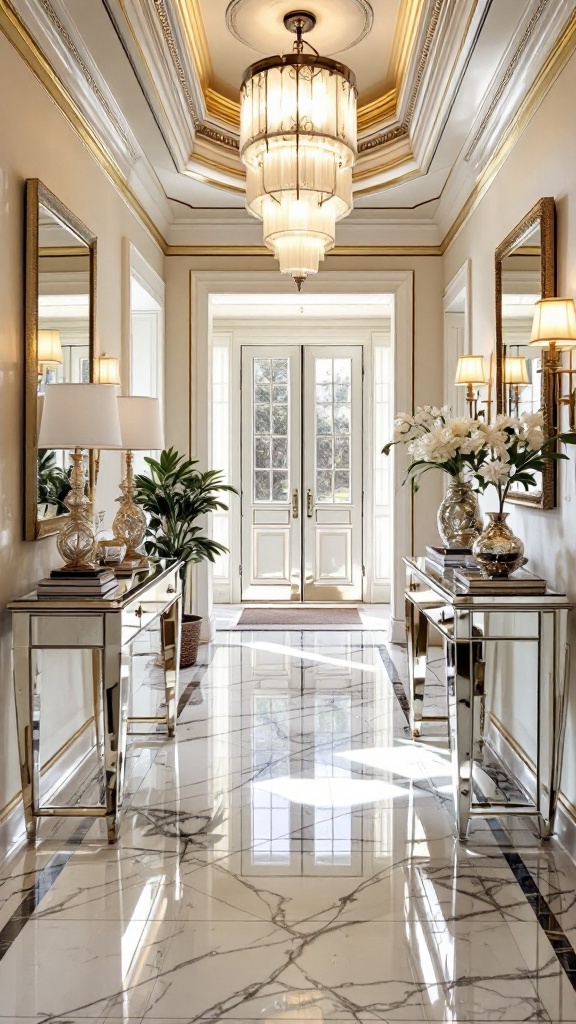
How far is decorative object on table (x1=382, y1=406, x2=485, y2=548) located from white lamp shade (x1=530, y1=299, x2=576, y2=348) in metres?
0.50

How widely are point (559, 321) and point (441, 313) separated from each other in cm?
341

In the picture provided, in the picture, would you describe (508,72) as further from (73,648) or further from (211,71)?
→ (73,648)

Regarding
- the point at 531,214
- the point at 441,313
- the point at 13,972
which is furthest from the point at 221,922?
the point at 441,313

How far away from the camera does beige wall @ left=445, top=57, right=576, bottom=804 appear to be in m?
2.86

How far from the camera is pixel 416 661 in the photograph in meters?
4.04

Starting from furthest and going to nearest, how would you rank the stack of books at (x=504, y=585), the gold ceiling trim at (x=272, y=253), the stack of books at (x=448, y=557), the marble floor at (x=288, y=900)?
the gold ceiling trim at (x=272, y=253)
the stack of books at (x=448, y=557)
the stack of books at (x=504, y=585)
the marble floor at (x=288, y=900)

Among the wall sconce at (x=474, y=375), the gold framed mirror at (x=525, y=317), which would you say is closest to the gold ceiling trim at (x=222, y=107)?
the gold framed mirror at (x=525, y=317)

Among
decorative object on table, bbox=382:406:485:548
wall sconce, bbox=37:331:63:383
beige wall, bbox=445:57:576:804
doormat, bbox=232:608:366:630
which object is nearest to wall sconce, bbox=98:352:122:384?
wall sconce, bbox=37:331:63:383

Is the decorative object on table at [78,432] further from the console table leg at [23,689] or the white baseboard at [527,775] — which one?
the white baseboard at [527,775]

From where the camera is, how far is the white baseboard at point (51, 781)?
2.72 m

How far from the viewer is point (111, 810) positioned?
2.82 meters

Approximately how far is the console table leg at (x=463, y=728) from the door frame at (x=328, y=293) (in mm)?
3271

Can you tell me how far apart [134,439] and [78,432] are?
965 millimetres

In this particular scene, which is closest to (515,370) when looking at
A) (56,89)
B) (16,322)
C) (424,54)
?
(424,54)
